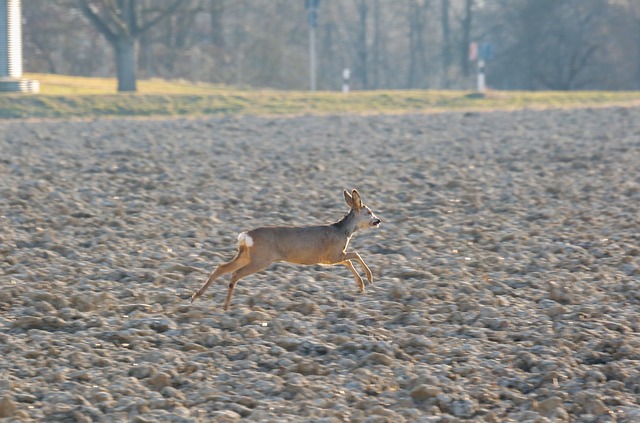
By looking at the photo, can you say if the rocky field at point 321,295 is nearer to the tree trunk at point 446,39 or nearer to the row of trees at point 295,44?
the row of trees at point 295,44

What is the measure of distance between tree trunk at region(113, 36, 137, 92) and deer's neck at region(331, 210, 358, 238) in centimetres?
2262

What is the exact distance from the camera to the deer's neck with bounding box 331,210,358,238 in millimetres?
8242

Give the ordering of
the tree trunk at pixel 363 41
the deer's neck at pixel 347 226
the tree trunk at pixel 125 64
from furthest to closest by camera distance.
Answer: the tree trunk at pixel 363 41 → the tree trunk at pixel 125 64 → the deer's neck at pixel 347 226

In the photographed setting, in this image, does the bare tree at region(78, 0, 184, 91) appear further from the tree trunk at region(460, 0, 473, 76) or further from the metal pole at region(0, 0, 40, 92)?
the tree trunk at region(460, 0, 473, 76)

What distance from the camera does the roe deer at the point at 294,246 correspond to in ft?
24.7

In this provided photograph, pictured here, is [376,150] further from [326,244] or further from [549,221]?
[326,244]

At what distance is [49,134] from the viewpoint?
19266 millimetres

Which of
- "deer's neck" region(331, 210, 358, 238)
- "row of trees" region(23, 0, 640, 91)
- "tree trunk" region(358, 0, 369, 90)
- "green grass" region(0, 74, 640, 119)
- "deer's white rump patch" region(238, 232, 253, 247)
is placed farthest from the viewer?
"tree trunk" region(358, 0, 369, 90)

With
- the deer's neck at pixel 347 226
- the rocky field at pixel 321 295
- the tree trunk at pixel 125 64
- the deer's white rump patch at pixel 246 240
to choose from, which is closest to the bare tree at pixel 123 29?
the tree trunk at pixel 125 64

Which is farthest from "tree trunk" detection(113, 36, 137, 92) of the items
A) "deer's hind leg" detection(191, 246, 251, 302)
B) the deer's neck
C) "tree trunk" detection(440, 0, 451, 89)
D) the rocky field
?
"tree trunk" detection(440, 0, 451, 89)

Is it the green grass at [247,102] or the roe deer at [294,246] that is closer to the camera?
the roe deer at [294,246]

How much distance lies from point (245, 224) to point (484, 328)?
4.08 meters

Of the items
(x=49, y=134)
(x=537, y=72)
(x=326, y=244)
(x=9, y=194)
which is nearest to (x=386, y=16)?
(x=537, y=72)

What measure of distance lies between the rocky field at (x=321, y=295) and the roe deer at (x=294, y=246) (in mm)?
290
